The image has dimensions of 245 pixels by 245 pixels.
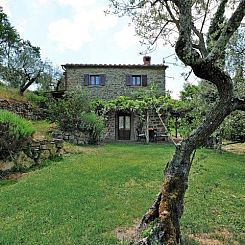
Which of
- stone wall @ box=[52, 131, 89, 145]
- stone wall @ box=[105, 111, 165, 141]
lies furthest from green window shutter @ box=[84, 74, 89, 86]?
stone wall @ box=[52, 131, 89, 145]

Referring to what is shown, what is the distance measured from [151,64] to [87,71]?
5.26 metres

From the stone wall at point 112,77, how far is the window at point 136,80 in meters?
0.25

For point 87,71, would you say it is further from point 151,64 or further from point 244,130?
point 244,130

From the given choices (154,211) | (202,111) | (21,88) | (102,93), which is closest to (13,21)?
(21,88)

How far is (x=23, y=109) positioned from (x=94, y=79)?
24.5ft

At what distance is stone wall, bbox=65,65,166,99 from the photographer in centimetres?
2625

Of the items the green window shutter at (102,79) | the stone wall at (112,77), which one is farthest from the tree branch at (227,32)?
the green window shutter at (102,79)

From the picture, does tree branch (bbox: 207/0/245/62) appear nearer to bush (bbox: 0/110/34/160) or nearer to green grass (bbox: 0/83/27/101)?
bush (bbox: 0/110/34/160)

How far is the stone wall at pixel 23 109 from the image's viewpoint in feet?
→ 62.5

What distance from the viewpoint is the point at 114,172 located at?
1060 cm

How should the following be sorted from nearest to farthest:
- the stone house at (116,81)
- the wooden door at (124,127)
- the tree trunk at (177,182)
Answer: the tree trunk at (177,182), the stone house at (116,81), the wooden door at (124,127)

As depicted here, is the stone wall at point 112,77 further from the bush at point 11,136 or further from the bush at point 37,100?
the bush at point 11,136

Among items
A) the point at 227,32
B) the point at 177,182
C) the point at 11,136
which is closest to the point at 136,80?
the point at 11,136

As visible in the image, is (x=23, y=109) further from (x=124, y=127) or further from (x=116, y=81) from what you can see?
(x=124, y=127)
